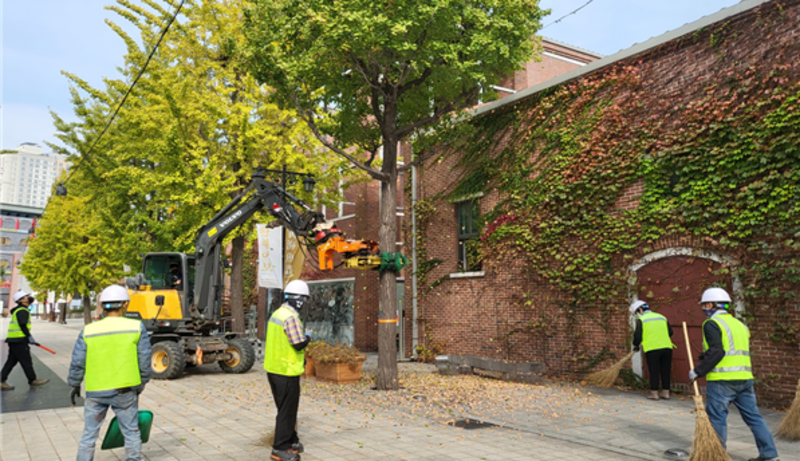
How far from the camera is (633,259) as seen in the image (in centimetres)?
1080

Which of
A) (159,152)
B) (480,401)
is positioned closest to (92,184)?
(159,152)

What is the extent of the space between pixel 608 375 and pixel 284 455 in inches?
279

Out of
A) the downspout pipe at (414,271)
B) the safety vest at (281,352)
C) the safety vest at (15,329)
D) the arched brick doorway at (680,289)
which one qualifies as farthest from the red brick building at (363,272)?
the safety vest at (281,352)

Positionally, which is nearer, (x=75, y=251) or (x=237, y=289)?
(x=237, y=289)

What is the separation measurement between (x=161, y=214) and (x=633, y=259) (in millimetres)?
19096

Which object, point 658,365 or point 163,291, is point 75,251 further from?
point 658,365

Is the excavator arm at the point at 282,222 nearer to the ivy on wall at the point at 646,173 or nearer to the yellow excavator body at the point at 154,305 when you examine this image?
the yellow excavator body at the point at 154,305

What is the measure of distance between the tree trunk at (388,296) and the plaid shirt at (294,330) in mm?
5057

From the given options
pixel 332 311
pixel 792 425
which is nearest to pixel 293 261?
pixel 332 311

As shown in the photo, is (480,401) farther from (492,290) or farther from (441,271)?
(441,271)

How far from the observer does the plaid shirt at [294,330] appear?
5863 millimetres

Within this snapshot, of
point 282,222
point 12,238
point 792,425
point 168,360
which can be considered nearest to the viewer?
point 792,425

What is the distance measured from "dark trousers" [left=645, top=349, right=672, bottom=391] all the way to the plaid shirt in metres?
6.70

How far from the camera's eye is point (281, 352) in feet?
19.5
